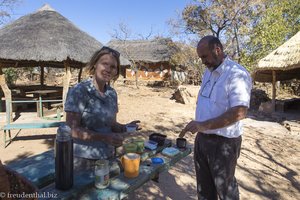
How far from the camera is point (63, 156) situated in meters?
1.43

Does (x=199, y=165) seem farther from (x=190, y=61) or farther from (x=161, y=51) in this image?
(x=161, y=51)

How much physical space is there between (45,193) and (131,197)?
5.82 feet

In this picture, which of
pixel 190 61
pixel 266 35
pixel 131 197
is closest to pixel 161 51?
pixel 190 61

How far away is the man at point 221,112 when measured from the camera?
1.85 metres

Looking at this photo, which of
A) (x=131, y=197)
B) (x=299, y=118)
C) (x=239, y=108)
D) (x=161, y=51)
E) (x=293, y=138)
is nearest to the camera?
(x=239, y=108)

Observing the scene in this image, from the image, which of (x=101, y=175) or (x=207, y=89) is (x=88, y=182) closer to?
(x=101, y=175)

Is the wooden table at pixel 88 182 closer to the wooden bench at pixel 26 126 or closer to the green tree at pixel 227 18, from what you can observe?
the wooden bench at pixel 26 126

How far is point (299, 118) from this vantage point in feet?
27.4

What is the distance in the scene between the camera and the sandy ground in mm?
3418

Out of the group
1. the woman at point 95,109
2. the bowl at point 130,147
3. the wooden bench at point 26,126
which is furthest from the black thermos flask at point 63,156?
the wooden bench at point 26,126

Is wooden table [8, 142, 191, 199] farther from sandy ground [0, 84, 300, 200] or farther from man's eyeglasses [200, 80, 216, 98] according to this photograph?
sandy ground [0, 84, 300, 200]

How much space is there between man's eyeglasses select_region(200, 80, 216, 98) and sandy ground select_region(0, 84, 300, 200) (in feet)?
5.41

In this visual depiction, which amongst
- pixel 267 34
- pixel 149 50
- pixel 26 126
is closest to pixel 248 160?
pixel 26 126

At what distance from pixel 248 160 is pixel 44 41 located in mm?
6112
